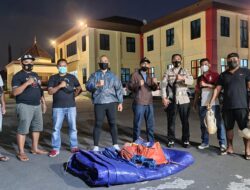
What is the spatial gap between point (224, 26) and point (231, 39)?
1.23 m

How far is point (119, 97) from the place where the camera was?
577 centimetres

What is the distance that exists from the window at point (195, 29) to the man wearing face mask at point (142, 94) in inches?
716

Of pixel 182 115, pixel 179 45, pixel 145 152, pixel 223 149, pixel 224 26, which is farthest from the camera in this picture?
pixel 179 45

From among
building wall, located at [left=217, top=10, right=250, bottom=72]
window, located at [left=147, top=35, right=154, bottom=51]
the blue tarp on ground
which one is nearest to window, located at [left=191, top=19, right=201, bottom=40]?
building wall, located at [left=217, top=10, right=250, bottom=72]

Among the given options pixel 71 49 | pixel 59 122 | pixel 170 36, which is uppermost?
pixel 170 36

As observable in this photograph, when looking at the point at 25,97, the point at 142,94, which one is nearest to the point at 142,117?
the point at 142,94

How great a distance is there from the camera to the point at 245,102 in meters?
5.09

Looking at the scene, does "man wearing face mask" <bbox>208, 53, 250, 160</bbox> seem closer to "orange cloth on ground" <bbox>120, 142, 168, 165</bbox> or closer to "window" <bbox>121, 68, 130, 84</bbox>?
"orange cloth on ground" <bbox>120, 142, 168, 165</bbox>

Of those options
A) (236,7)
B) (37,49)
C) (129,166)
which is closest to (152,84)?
(129,166)

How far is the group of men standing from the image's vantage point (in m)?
5.15

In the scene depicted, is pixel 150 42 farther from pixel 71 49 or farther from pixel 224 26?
pixel 71 49

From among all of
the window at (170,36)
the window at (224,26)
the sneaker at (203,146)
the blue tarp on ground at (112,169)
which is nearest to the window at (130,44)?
the window at (170,36)

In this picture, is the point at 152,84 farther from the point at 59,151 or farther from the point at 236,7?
the point at 236,7

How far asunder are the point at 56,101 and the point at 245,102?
3.58 meters
